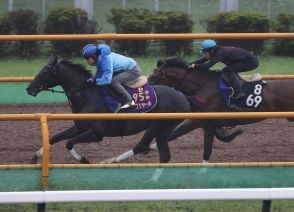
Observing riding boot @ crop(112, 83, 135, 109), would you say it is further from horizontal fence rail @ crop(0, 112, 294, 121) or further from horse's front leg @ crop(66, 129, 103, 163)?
horizontal fence rail @ crop(0, 112, 294, 121)

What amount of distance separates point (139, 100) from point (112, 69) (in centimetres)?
46

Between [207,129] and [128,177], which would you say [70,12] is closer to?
[207,129]

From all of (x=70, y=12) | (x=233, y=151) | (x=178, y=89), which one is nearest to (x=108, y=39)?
(x=178, y=89)

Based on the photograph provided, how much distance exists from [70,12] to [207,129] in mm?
9576

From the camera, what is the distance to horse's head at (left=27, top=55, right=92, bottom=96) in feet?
33.9

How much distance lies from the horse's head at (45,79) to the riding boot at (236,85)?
7.10 feet

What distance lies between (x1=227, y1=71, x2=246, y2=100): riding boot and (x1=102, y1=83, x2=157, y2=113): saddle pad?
1359 millimetres

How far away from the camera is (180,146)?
450 inches

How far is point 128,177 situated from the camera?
761 cm

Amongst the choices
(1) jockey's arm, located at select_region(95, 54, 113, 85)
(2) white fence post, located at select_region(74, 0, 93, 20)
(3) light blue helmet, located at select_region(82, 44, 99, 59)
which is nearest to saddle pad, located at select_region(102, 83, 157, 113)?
(1) jockey's arm, located at select_region(95, 54, 113, 85)

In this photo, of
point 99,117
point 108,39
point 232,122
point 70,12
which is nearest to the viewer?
point 99,117

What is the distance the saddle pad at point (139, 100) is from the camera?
32.8 feet

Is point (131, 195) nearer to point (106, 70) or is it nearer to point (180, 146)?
point (106, 70)

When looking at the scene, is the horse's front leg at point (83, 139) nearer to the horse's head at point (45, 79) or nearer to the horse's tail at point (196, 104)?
the horse's head at point (45, 79)
